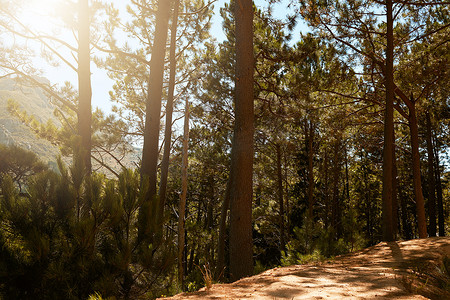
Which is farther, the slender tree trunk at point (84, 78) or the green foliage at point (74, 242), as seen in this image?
the slender tree trunk at point (84, 78)

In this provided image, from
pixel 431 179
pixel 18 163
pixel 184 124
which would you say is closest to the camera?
pixel 18 163

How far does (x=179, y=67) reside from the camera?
1169cm

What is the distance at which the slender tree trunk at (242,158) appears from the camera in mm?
5336

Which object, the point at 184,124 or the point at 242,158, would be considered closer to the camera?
the point at 242,158

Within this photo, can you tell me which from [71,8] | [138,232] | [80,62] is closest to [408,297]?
[138,232]

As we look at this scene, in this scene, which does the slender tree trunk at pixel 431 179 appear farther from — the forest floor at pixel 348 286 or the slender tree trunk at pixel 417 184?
the forest floor at pixel 348 286

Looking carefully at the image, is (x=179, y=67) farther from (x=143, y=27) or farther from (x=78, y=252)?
(x=78, y=252)

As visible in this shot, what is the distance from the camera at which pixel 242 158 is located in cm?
554

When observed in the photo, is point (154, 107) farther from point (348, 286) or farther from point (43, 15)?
point (348, 286)

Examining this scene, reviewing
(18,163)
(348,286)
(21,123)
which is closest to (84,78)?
(18,163)

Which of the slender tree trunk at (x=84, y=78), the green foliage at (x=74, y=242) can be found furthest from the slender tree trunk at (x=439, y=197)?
the slender tree trunk at (x=84, y=78)

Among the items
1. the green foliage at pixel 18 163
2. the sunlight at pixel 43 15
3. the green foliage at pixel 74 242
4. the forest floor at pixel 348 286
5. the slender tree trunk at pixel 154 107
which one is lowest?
the forest floor at pixel 348 286

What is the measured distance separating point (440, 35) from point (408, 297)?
29.0 feet

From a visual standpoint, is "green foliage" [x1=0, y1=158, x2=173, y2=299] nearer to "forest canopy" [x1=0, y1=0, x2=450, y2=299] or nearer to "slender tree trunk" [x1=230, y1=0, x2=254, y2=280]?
"forest canopy" [x1=0, y1=0, x2=450, y2=299]
